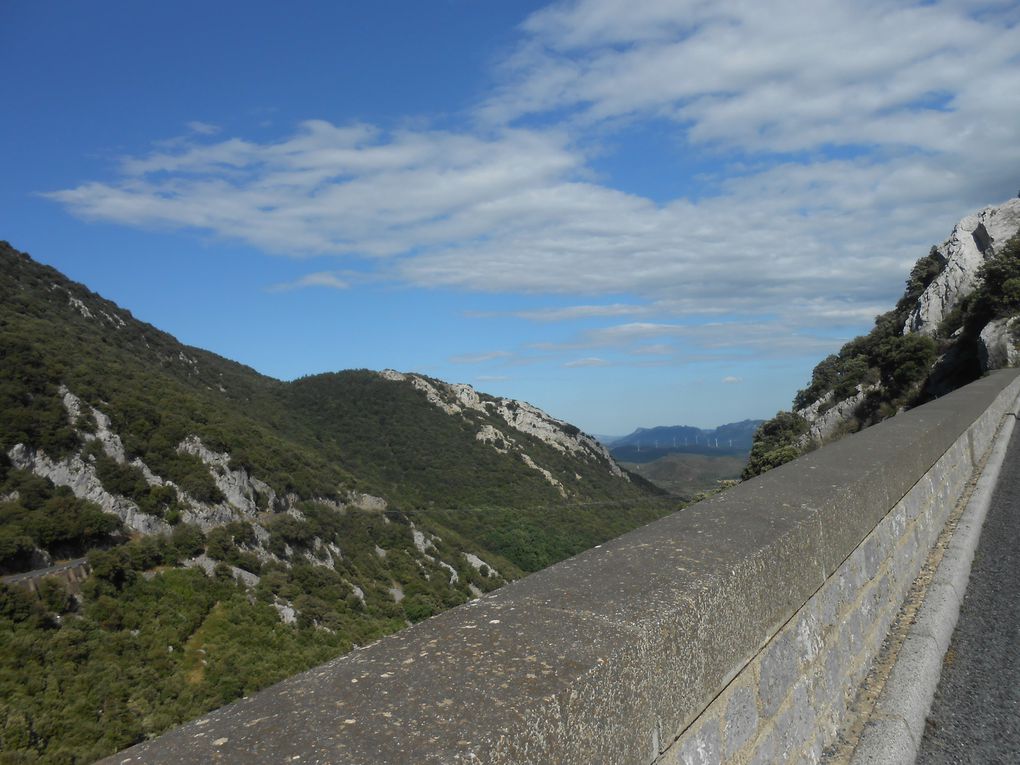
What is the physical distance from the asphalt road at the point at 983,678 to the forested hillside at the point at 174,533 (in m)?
26.8

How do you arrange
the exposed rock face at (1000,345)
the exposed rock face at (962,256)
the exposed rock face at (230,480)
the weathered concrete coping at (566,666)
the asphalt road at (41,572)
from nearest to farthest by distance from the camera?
the weathered concrete coping at (566,666) → the exposed rock face at (1000,345) → the asphalt road at (41,572) → the exposed rock face at (962,256) → the exposed rock face at (230,480)

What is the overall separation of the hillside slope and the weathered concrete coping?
2110 centimetres

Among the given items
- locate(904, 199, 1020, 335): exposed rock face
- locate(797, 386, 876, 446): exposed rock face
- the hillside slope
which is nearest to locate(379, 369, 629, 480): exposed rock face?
locate(904, 199, 1020, 335): exposed rock face

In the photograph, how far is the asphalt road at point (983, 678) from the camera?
275cm

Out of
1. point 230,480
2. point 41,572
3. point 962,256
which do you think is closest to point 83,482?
point 41,572

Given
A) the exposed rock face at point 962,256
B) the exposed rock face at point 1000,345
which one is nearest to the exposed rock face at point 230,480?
the exposed rock face at point 962,256

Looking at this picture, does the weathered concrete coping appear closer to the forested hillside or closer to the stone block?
the stone block

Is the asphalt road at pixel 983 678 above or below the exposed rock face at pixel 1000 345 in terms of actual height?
below

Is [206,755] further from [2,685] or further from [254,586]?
[254,586]

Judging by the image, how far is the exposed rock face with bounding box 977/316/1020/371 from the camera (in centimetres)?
1961

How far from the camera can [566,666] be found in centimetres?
157

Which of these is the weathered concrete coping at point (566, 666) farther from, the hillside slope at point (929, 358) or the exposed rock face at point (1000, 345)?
the exposed rock face at point (1000, 345)

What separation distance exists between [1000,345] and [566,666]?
24215 mm

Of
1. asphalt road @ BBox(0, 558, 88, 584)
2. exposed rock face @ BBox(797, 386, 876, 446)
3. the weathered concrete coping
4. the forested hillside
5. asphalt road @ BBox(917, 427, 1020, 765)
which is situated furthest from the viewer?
asphalt road @ BBox(0, 558, 88, 584)
